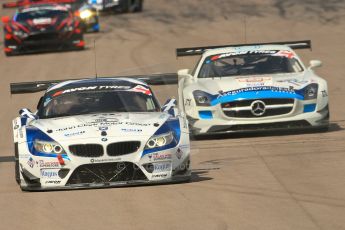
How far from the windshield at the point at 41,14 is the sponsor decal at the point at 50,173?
19177 mm

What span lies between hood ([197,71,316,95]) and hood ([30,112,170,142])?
4.01 meters

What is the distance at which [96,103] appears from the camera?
13016 mm

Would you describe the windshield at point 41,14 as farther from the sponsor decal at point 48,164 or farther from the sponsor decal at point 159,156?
the sponsor decal at point 159,156

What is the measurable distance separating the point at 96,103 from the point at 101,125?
3.64 ft

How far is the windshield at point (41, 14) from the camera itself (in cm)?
3069

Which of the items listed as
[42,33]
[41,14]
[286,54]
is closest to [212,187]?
[286,54]

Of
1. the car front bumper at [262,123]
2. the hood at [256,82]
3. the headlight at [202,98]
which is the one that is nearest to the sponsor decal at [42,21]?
→ the hood at [256,82]

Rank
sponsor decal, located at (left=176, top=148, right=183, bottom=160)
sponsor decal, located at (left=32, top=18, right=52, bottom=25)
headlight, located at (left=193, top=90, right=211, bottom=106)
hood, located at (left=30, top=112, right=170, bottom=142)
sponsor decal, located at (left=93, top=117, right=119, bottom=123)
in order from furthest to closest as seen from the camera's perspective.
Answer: sponsor decal, located at (left=32, top=18, right=52, bottom=25) → headlight, located at (left=193, top=90, right=211, bottom=106) → sponsor decal, located at (left=93, top=117, right=119, bottom=123) → sponsor decal, located at (left=176, top=148, right=183, bottom=160) → hood, located at (left=30, top=112, right=170, bottom=142)

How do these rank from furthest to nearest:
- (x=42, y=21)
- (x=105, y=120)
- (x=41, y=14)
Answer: (x=41, y=14) → (x=42, y=21) → (x=105, y=120)

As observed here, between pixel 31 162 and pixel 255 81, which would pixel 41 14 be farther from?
pixel 31 162

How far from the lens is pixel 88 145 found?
11664 millimetres

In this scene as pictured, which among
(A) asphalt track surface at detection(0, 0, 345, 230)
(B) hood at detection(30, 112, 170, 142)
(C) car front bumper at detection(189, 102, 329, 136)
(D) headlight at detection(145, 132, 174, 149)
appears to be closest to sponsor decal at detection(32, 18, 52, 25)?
(A) asphalt track surface at detection(0, 0, 345, 230)

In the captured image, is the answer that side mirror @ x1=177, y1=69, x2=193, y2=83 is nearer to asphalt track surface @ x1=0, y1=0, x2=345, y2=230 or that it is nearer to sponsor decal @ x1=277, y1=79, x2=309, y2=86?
asphalt track surface @ x1=0, y1=0, x2=345, y2=230

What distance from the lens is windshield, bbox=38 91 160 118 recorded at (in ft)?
42.2
